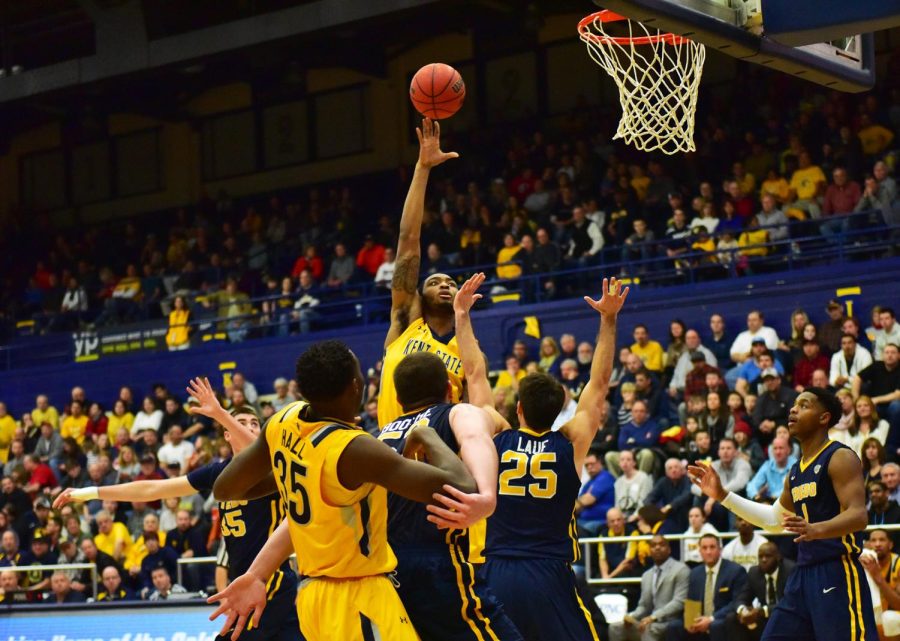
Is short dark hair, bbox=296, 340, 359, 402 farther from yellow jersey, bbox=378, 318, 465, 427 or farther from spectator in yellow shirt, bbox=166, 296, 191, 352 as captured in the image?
spectator in yellow shirt, bbox=166, 296, 191, 352

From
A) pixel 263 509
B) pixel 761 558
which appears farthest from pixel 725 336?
pixel 263 509

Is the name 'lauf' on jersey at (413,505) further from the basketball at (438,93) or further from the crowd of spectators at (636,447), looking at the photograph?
the crowd of spectators at (636,447)

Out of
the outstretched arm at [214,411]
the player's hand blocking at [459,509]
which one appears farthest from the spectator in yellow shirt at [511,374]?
the player's hand blocking at [459,509]

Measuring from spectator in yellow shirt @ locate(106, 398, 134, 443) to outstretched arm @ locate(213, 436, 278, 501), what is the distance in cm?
1504

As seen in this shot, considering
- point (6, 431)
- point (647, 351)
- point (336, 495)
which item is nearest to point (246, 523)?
point (336, 495)

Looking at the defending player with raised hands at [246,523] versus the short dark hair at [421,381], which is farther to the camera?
the defending player with raised hands at [246,523]

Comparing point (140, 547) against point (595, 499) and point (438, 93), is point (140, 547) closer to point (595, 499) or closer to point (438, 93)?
point (595, 499)

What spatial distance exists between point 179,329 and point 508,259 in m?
6.10

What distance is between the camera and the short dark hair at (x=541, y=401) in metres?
7.03

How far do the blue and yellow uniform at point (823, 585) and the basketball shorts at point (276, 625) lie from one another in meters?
2.61

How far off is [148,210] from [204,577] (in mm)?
14066

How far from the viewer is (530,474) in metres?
6.95

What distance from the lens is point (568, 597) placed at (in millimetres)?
6879

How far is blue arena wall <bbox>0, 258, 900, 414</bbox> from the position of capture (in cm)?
1608
